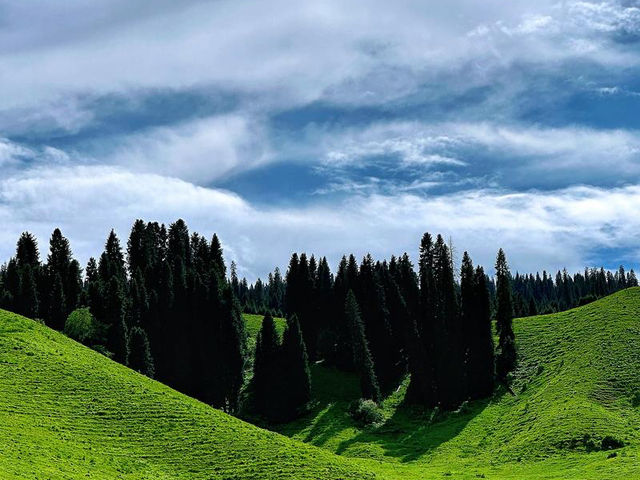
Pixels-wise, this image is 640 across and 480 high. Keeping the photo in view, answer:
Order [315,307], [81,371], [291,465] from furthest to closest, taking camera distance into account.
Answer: [315,307], [81,371], [291,465]

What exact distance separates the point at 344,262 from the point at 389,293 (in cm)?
2951

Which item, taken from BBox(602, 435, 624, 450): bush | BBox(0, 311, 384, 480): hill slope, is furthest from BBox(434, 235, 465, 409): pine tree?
BBox(0, 311, 384, 480): hill slope

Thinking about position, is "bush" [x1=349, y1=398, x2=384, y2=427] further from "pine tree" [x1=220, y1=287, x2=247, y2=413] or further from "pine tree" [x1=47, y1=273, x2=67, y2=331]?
"pine tree" [x1=47, y1=273, x2=67, y2=331]

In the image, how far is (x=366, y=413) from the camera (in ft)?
331

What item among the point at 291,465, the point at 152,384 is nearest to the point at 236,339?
the point at 152,384

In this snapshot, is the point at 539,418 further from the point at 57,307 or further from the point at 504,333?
the point at 57,307

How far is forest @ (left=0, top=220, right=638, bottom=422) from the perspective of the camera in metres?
108

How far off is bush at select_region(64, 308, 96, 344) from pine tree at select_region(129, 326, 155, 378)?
676 centimetres

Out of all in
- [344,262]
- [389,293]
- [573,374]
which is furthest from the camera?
[344,262]

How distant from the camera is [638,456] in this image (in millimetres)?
63312

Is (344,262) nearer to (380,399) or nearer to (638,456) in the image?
(380,399)

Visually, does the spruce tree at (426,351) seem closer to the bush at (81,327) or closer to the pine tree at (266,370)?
the pine tree at (266,370)

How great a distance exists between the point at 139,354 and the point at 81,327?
1065cm

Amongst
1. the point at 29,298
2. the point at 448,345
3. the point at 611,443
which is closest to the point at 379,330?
the point at 448,345
